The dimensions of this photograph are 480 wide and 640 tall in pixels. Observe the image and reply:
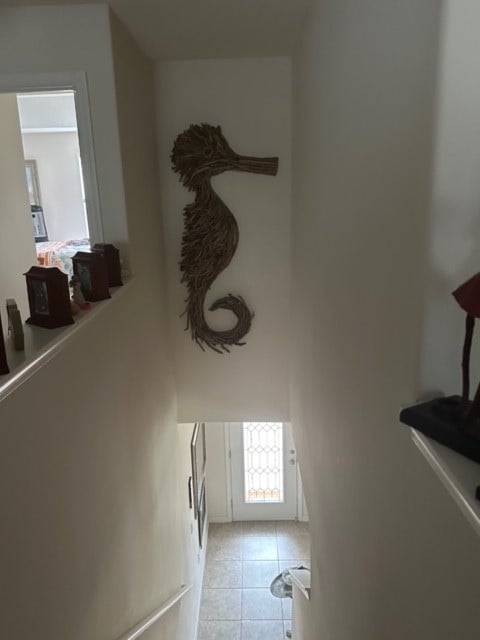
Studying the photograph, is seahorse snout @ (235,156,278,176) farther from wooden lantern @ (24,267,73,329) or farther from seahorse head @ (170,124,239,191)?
wooden lantern @ (24,267,73,329)

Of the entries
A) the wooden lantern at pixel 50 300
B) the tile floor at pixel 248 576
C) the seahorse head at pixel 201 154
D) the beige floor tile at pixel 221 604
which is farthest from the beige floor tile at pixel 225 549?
the wooden lantern at pixel 50 300

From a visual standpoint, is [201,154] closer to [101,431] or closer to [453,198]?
[101,431]

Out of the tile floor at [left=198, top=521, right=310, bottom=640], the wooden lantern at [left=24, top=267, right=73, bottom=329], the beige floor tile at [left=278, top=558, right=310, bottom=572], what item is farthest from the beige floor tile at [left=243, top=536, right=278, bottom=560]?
the wooden lantern at [left=24, top=267, right=73, bottom=329]

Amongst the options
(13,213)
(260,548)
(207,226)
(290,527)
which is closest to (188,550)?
(260,548)

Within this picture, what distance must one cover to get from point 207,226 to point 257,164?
1.47 ft

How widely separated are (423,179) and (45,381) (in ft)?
3.35

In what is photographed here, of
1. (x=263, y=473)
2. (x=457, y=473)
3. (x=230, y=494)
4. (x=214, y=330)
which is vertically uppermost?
(x=457, y=473)

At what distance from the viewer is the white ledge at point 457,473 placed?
679 mm

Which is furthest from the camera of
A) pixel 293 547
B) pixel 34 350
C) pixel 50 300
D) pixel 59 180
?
pixel 59 180

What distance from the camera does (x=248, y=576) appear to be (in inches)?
193

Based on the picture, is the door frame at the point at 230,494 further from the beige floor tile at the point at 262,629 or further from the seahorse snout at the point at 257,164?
the seahorse snout at the point at 257,164

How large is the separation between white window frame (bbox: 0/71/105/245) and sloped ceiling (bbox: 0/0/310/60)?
0.84ft

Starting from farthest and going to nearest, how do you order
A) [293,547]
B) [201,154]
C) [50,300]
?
1. [293,547]
2. [201,154]
3. [50,300]

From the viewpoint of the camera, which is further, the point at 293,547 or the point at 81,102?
the point at 293,547
